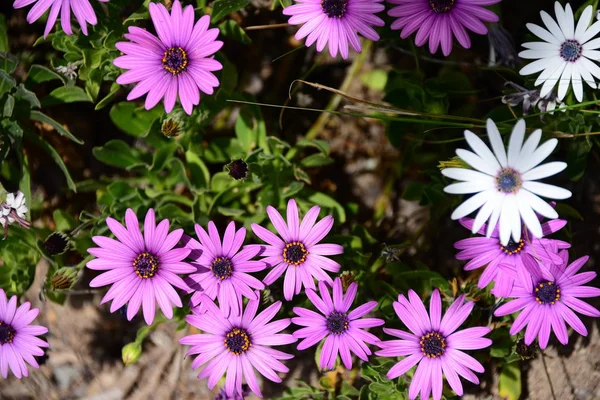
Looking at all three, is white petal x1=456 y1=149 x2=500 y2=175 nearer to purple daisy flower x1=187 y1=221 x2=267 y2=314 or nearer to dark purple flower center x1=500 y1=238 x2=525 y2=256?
dark purple flower center x1=500 y1=238 x2=525 y2=256

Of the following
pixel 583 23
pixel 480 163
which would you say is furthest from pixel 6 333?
pixel 583 23

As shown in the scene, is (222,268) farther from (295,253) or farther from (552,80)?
(552,80)

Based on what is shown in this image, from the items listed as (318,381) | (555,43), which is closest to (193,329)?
(318,381)

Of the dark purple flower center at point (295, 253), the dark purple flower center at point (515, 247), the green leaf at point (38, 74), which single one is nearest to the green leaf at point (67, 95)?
the green leaf at point (38, 74)

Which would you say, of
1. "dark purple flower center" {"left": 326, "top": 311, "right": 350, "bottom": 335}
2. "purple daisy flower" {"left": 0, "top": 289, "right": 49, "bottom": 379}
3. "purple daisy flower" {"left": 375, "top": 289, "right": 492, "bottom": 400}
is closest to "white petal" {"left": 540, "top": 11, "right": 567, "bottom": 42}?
"purple daisy flower" {"left": 375, "top": 289, "right": 492, "bottom": 400}

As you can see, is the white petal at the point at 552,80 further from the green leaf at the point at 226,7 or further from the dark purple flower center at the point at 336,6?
the green leaf at the point at 226,7

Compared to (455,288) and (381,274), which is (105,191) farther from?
(455,288)
